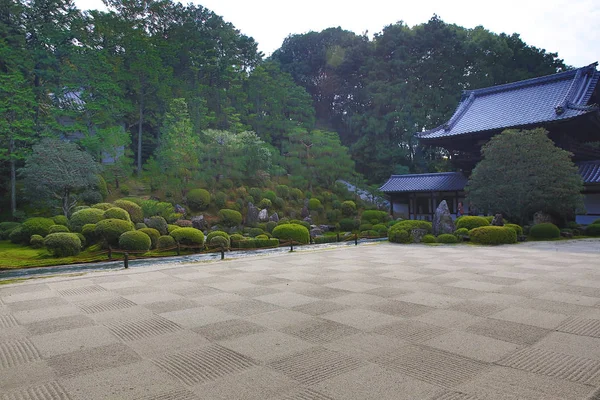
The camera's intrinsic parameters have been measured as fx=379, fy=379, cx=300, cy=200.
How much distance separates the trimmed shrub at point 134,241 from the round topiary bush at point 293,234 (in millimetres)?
6604

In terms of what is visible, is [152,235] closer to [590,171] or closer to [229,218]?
[229,218]

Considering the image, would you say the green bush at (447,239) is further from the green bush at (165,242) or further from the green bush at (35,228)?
the green bush at (35,228)

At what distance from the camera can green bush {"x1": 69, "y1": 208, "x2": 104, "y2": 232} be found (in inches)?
598

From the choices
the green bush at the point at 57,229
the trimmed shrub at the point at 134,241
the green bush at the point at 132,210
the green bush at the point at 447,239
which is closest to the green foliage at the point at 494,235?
the green bush at the point at 447,239

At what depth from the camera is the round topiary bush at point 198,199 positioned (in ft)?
71.7

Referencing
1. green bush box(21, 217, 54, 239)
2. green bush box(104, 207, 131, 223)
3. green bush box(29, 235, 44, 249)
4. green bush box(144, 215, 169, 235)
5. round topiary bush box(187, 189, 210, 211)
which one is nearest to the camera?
green bush box(29, 235, 44, 249)

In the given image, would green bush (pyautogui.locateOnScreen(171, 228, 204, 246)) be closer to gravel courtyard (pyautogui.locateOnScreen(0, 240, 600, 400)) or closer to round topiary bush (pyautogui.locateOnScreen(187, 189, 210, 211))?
gravel courtyard (pyautogui.locateOnScreen(0, 240, 600, 400))

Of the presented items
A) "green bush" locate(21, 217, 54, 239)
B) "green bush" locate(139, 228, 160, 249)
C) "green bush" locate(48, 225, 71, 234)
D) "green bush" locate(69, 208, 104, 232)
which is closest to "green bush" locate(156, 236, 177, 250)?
"green bush" locate(139, 228, 160, 249)

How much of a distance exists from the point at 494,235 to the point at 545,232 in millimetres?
3577

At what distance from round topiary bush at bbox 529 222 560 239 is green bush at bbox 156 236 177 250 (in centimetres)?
1539

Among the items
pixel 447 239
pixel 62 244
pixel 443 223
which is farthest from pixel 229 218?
pixel 447 239

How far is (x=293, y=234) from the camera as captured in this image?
59.2ft

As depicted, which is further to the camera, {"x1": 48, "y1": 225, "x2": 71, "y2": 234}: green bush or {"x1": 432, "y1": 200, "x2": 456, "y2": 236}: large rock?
{"x1": 432, "y1": 200, "x2": 456, "y2": 236}: large rock

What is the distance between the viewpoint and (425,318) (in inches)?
195
